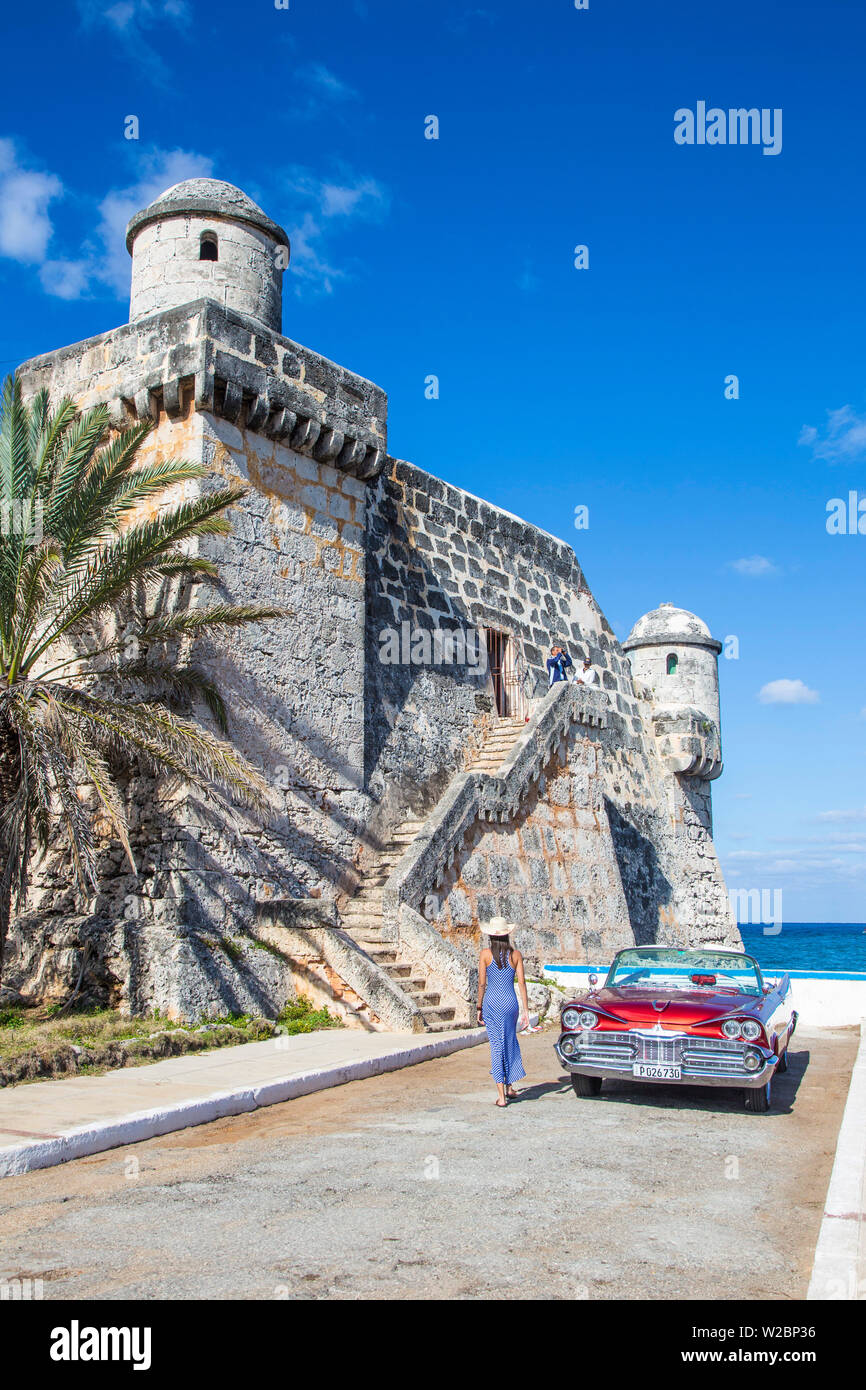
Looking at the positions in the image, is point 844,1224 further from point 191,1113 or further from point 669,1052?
point 191,1113

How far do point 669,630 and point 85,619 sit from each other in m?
14.2

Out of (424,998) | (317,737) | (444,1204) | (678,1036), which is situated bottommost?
(424,998)

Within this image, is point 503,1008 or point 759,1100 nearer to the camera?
point 759,1100

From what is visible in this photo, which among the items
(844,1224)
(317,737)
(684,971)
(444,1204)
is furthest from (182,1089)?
(317,737)

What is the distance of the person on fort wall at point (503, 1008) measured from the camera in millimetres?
8180

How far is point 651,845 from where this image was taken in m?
21.5

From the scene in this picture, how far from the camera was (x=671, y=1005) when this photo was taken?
26.6ft

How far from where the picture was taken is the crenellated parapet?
11867 millimetres

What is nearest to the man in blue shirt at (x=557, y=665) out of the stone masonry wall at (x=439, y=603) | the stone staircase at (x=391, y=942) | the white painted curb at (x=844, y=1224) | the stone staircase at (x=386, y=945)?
the stone masonry wall at (x=439, y=603)

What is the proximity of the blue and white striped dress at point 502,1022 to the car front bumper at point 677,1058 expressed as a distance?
509 mm

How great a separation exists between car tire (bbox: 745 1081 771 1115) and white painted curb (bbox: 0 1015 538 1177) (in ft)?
10.5

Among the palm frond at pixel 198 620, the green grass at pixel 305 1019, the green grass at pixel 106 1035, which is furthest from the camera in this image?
the green grass at pixel 305 1019

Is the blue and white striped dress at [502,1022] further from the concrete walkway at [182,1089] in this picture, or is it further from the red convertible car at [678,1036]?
the concrete walkway at [182,1089]

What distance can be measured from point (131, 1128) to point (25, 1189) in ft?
3.77
